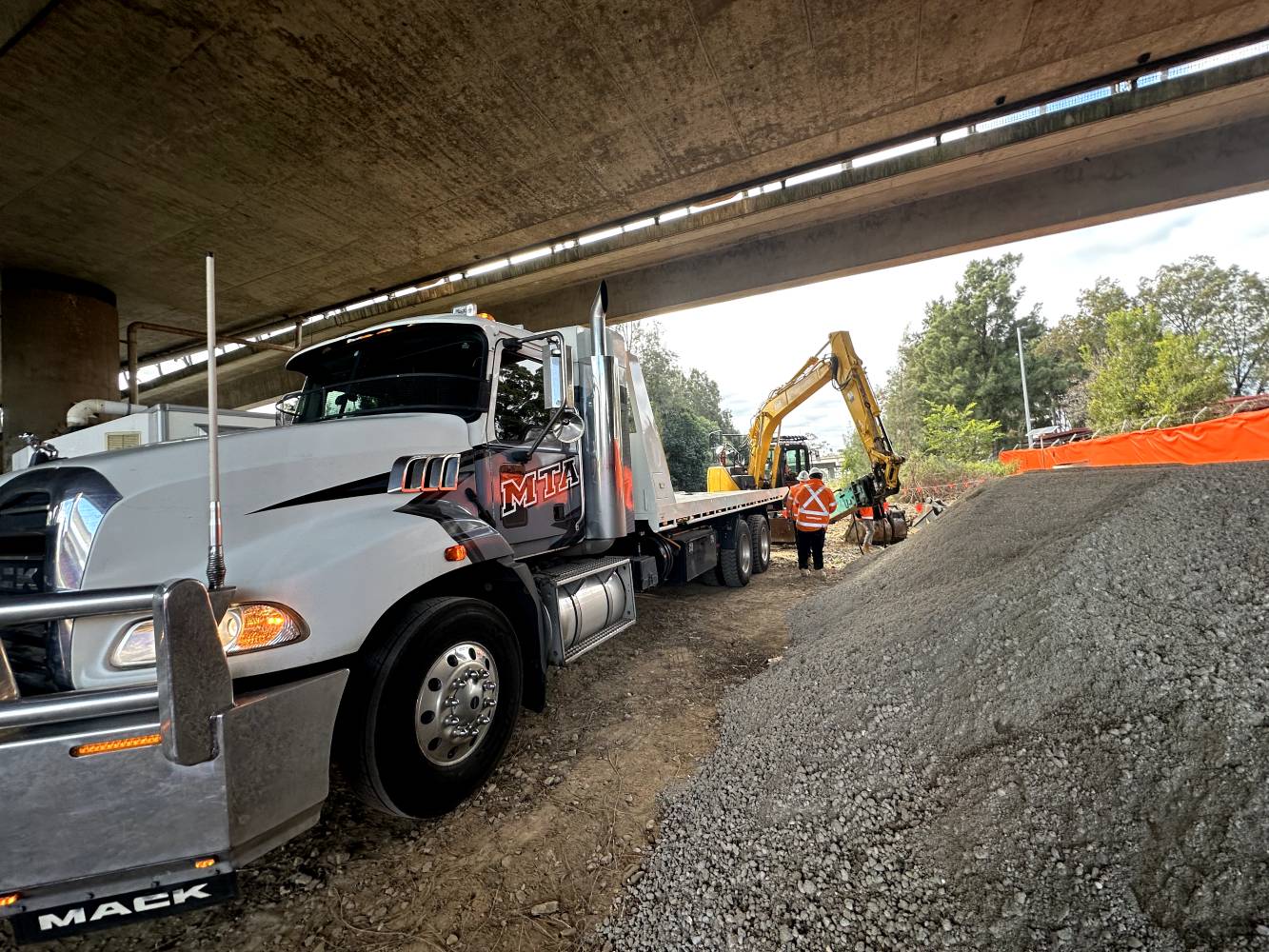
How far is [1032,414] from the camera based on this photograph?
3512 centimetres

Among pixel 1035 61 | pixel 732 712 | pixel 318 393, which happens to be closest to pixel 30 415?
pixel 318 393

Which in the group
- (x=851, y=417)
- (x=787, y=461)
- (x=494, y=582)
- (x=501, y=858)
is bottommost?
(x=501, y=858)

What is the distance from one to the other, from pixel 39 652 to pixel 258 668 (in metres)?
0.69

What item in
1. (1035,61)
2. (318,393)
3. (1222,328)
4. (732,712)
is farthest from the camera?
(1222,328)

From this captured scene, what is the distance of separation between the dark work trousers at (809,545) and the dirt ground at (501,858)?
4.96 m

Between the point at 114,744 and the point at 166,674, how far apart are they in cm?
25

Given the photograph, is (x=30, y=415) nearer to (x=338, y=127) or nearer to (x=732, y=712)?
(x=338, y=127)

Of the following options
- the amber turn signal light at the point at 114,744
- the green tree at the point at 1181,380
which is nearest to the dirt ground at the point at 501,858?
the amber turn signal light at the point at 114,744

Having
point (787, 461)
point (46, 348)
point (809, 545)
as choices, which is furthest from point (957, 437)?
point (46, 348)

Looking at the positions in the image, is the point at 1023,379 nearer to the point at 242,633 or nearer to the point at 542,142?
the point at 542,142

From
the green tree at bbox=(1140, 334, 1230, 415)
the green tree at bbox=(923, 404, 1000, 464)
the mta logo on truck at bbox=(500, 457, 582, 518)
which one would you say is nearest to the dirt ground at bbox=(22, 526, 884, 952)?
the mta logo on truck at bbox=(500, 457, 582, 518)

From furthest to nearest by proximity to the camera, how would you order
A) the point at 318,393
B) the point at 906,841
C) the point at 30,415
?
the point at 30,415
the point at 318,393
the point at 906,841

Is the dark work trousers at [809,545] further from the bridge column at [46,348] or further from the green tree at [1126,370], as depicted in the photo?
the green tree at [1126,370]

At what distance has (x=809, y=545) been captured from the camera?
8.66 metres
